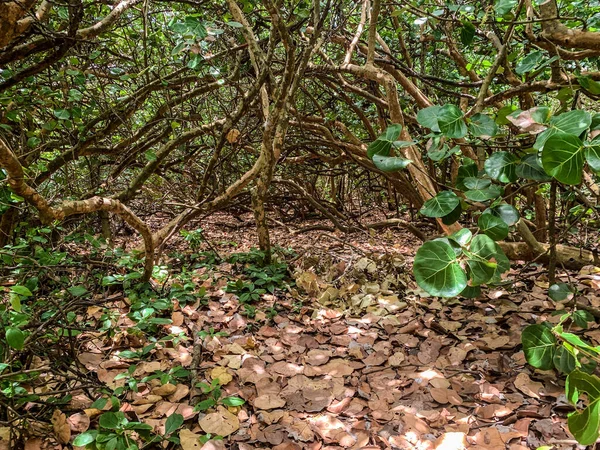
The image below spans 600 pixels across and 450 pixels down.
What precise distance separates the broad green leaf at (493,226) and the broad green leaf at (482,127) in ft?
0.79

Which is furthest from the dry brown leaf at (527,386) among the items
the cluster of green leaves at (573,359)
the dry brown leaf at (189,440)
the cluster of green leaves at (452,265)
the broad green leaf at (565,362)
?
the dry brown leaf at (189,440)

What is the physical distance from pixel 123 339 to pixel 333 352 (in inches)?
44.2

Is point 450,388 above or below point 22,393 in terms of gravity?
below

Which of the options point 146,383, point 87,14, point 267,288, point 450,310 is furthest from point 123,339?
point 87,14

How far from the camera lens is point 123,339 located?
7.13 feet

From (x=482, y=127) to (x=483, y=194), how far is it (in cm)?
19

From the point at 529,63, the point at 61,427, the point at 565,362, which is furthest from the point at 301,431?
the point at 529,63

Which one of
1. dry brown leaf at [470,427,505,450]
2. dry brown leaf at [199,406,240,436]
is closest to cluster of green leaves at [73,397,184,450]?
dry brown leaf at [199,406,240,436]

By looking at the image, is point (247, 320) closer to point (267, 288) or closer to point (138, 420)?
point (267, 288)

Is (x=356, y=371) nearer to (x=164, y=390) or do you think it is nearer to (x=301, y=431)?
(x=301, y=431)

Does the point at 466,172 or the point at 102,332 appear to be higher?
the point at 466,172

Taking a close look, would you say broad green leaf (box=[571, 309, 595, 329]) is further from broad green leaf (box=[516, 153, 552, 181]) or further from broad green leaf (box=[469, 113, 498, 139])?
broad green leaf (box=[469, 113, 498, 139])

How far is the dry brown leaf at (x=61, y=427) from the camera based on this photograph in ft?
4.91

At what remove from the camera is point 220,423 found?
5.42 ft
